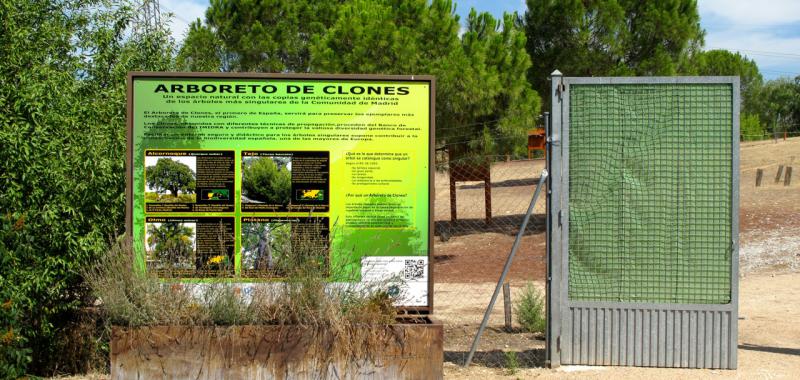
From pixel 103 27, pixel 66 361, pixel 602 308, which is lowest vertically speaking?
pixel 66 361

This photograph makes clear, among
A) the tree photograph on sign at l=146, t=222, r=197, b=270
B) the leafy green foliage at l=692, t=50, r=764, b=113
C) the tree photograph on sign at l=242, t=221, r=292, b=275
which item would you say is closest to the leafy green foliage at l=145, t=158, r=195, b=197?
the tree photograph on sign at l=146, t=222, r=197, b=270

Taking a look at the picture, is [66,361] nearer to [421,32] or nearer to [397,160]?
[397,160]

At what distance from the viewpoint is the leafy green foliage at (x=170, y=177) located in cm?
683

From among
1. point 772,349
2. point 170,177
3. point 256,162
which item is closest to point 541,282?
point 772,349

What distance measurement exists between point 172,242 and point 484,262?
12144mm

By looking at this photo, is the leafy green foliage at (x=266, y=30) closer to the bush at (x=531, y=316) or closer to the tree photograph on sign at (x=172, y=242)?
the bush at (x=531, y=316)

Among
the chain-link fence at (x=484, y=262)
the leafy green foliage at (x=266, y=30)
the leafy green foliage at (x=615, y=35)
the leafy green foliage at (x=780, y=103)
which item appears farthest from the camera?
the leafy green foliage at (x=780, y=103)

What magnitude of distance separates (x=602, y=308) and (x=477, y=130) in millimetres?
14164

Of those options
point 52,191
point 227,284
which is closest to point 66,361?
point 52,191

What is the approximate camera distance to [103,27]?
29.7 ft

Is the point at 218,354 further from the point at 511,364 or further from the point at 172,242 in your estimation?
the point at 511,364

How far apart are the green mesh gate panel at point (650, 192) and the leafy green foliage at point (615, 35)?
55.2ft

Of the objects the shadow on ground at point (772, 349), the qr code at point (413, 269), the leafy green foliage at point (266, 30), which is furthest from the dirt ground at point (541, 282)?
the leafy green foliage at point (266, 30)

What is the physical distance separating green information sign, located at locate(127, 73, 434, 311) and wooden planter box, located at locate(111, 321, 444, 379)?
0.73 metres
